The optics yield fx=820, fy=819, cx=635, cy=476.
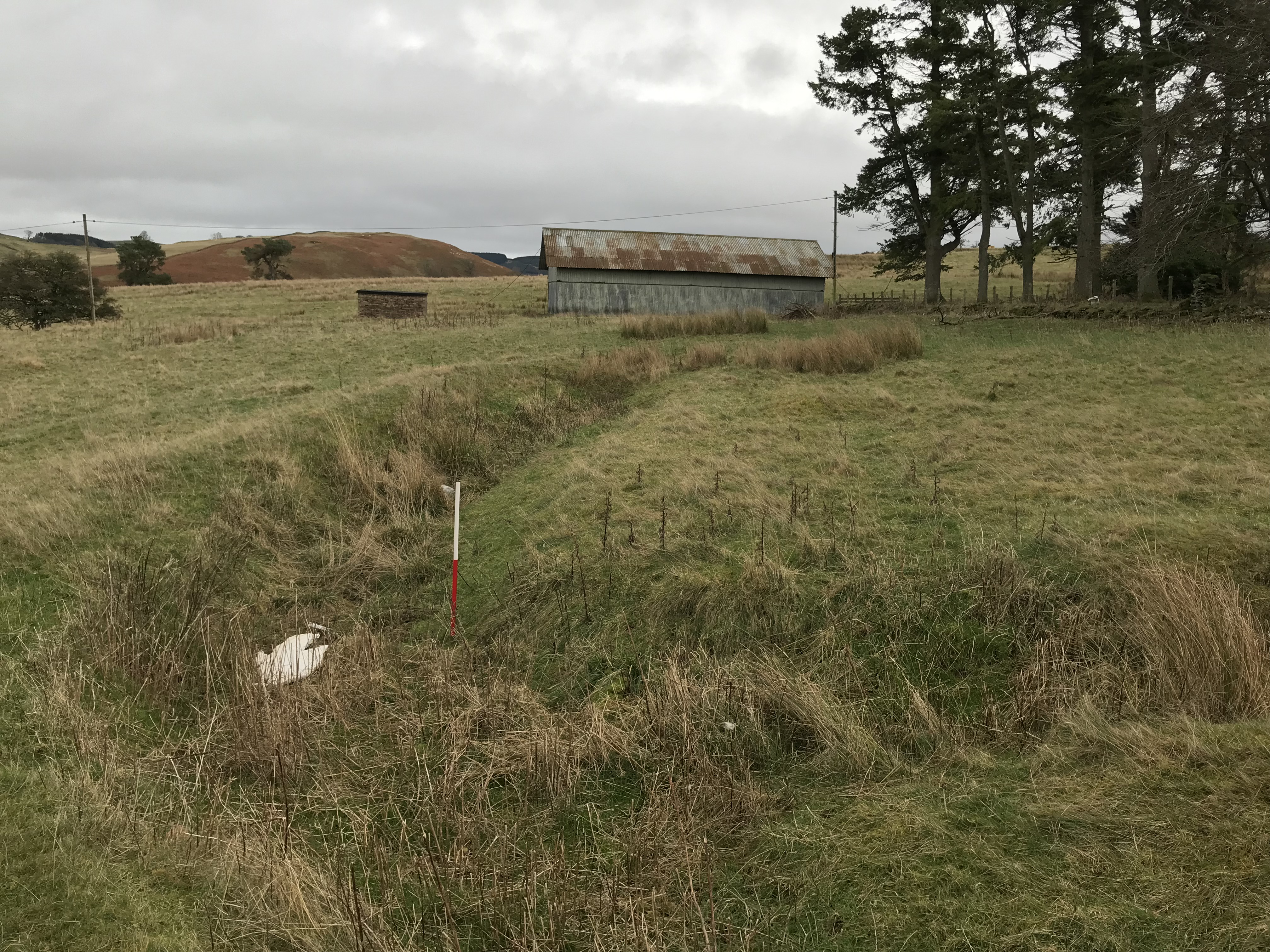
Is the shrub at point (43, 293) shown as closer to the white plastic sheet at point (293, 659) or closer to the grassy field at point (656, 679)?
the grassy field at point (656, 679)

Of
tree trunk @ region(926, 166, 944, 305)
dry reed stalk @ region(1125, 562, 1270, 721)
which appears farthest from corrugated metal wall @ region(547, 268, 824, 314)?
dry reed stalk @ region(1125, 562, 1270, 721)

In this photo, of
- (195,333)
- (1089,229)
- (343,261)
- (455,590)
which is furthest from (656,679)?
(343,261)

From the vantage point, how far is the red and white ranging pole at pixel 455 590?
8.02 m

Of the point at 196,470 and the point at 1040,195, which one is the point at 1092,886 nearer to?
the point at 196,470

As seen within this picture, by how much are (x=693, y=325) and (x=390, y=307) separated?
13.8 metres

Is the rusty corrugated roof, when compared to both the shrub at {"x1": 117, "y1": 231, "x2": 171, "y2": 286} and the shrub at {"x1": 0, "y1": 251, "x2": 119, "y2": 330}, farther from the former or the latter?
the shrub at {"x1": 117, "y1": 231, "x2": 171, "y2": 286}

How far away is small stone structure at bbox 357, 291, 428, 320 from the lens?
3116cm

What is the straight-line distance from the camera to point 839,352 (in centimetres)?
1752

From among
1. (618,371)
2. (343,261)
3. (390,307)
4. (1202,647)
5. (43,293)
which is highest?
(343,261)

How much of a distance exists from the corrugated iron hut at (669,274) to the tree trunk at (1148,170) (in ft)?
43.7

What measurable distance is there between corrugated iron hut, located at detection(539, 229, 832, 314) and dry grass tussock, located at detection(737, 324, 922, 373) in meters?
16.4

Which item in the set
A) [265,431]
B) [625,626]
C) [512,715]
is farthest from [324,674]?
[265,431]

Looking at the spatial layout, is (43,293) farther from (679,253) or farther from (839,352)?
(839,352)

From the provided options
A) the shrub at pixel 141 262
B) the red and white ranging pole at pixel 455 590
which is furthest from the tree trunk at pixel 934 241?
the shrub at pixel 141 262
